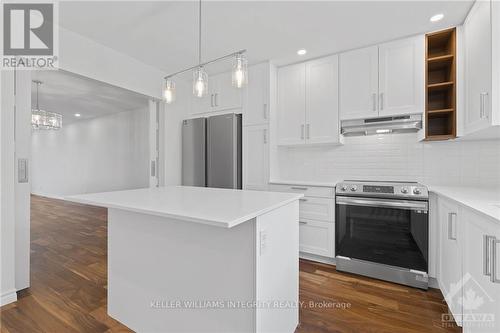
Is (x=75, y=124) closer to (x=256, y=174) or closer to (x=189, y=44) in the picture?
(x=189, y=44)

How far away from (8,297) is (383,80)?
412cm

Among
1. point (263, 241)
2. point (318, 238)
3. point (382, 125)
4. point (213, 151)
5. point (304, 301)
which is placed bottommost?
point (304, 301)

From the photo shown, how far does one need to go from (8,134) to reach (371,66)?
11.9ft

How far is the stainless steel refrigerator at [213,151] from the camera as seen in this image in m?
3.29

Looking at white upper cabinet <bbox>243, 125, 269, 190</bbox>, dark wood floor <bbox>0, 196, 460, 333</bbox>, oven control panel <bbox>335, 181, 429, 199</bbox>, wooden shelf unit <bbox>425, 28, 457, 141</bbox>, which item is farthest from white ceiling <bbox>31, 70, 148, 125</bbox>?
wooden shelf unit <bbox>425, 28, 457, 141</bbox>

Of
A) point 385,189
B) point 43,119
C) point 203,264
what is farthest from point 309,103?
point 43,119

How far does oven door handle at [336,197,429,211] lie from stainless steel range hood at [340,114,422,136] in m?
0.81

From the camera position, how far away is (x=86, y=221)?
462cm

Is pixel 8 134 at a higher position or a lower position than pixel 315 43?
lower

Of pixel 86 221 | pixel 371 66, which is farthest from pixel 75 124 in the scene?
pixel 371 66

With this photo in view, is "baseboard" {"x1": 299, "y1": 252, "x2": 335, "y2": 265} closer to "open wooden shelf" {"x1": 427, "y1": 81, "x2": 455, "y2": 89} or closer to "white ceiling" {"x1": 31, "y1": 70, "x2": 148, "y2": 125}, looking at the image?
"open wooden shelf" {"x1": 427, "y1": 81, "x2": 455, "y2": 89}

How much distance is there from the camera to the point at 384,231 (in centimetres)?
232

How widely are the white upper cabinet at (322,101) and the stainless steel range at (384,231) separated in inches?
29.1

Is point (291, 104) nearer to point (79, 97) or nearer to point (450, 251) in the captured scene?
point (450, 251)
